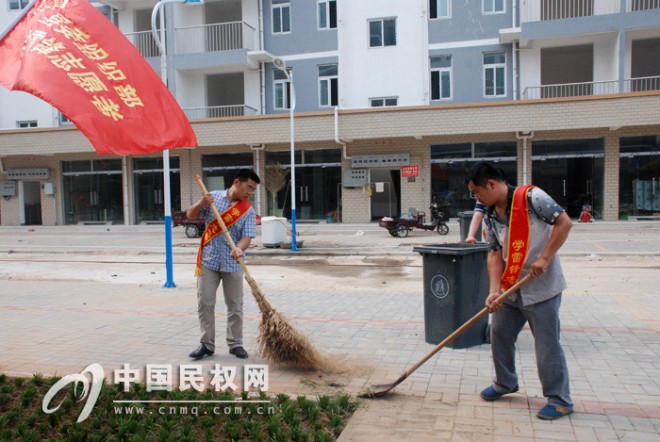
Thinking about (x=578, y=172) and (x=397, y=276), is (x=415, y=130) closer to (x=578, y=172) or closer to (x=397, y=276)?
(x=578, y=172)

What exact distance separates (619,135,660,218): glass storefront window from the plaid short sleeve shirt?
19.7m

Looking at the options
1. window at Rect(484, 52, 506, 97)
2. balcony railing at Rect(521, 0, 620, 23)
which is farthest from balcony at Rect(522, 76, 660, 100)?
balcony railing at Rect(521, 0, 620, 23)

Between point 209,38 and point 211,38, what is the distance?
3.9 inches

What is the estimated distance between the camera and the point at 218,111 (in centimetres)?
2603

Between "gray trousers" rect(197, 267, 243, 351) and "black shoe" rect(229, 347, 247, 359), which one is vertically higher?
"gray trousers" rect(197, 267, 243, 351)

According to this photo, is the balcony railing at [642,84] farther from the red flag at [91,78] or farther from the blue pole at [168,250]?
the red flag at [91,78]

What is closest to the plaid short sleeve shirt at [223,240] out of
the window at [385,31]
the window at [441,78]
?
the window at [441,78]

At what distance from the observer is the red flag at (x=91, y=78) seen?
169 inches

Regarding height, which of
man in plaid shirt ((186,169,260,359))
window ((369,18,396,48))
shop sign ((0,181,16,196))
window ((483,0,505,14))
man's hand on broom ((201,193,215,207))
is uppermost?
window ((483,0,505,14))

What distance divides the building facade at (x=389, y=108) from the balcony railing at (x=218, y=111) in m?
0.13

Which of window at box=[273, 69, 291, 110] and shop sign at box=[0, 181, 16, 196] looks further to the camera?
shop sign at box=[0, 181, 16, 196]

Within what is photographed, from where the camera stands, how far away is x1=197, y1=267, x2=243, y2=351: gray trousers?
5.39 metres

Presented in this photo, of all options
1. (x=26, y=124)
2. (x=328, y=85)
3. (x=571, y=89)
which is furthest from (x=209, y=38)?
(x=571, y=89)

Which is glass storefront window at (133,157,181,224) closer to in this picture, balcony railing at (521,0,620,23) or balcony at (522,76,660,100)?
balcony at (522,76,660,100)
